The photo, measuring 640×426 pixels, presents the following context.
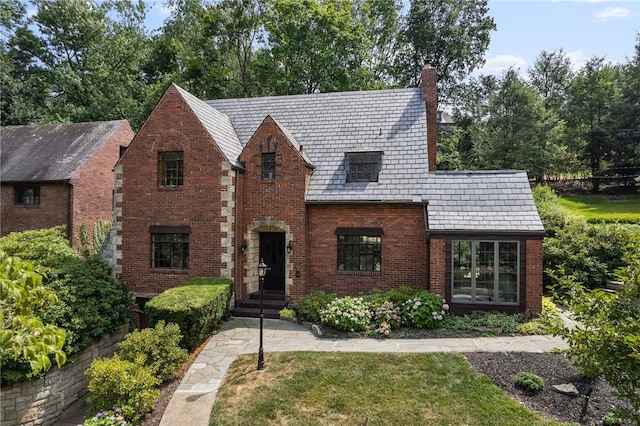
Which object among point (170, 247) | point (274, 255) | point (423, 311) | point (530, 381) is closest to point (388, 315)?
point (423, 311)

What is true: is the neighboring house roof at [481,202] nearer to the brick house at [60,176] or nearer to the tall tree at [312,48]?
the tall tree at [312,48]

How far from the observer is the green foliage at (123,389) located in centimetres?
734

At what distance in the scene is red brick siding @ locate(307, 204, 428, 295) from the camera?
12375 millimetres

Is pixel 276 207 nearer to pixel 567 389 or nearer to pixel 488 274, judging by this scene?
pixel 488 274

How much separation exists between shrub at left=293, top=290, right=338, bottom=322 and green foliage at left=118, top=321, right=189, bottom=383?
3.79 m

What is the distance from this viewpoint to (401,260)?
40.8 feet

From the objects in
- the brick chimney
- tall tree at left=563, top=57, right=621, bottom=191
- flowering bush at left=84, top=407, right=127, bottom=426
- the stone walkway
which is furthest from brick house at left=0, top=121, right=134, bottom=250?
Answer: tall tree at left=563, top=57, right=621, bottom=191

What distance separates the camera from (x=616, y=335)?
14.9 ft

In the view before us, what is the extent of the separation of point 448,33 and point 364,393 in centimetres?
3107

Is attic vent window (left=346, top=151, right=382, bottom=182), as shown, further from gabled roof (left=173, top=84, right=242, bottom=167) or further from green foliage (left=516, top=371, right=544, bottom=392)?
green foliage (left=516, top=371, right=544, bottom=392)

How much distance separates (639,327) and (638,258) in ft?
3.75

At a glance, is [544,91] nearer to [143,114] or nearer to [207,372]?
[143,114]

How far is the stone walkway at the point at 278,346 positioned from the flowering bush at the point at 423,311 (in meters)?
0.80

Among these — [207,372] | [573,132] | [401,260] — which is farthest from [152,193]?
[573,132]
